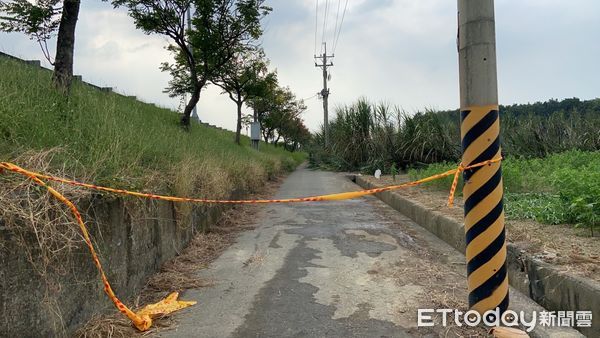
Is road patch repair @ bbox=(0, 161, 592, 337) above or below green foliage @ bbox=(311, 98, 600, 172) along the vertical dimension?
below

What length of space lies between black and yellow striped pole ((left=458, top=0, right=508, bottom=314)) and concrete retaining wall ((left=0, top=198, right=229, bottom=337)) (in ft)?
9.24

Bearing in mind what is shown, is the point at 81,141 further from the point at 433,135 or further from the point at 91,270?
the point at 433,135

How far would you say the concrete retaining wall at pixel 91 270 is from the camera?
9.31 feet

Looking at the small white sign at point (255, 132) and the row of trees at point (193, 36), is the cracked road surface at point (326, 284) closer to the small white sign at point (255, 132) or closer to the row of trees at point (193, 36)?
the row of trees at point (193, 36)

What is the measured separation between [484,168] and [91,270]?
117 inches

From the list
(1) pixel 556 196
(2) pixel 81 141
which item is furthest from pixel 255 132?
(2) pixel 81 141

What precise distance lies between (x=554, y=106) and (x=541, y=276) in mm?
23575

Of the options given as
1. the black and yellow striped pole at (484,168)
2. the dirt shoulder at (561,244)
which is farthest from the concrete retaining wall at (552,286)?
the black and yellow striped pole at (484,168)

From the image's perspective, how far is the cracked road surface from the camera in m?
3.82

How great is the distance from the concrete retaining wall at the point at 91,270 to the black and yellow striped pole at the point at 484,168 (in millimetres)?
2816

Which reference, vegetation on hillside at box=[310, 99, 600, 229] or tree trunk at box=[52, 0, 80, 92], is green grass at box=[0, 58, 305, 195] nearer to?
tree trunk at box=[52, 0, 80, 92]

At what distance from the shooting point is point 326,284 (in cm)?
486

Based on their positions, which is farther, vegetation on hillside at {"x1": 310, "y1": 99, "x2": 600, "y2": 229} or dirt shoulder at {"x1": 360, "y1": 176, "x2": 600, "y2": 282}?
vegetation on hillside at {"x1": 310, "y1": 99, "x2": 600, "y2": 229}

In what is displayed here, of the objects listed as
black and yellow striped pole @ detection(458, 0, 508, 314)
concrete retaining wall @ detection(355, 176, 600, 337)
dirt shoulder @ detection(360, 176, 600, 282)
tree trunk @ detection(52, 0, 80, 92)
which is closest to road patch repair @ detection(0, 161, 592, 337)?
concrete retaining wall @ detection(355, 176, 600, 337)
